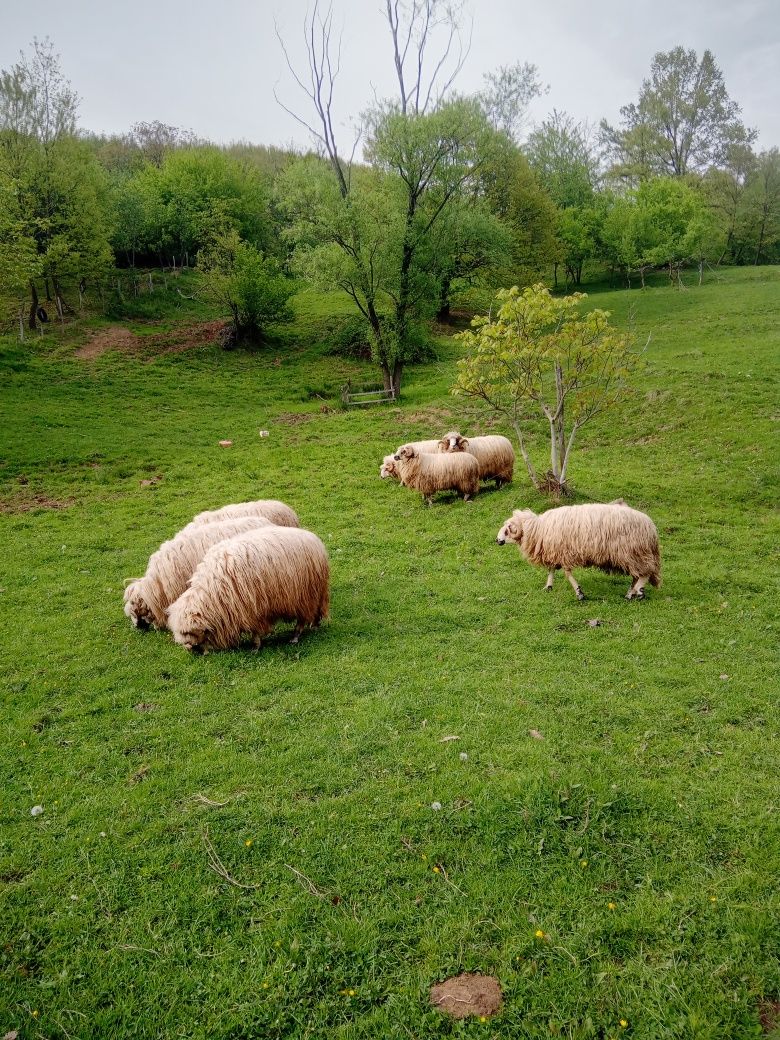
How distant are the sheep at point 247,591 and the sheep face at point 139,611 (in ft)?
3.32

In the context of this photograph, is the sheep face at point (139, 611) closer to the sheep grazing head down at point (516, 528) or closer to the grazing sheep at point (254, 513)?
the grazing sheep at point (254, 513)

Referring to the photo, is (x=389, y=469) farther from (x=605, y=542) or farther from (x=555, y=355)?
(x=605, y=542)

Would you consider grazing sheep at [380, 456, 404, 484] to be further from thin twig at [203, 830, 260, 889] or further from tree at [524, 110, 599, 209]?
tree at [524, 110, 599, 209]

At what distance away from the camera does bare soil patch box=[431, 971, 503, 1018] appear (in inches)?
154

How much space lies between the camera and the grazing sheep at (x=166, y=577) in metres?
9.85

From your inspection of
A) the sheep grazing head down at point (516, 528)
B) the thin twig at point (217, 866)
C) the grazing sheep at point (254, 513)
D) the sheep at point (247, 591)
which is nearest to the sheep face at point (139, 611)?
→ the sheep at point (247, 591)

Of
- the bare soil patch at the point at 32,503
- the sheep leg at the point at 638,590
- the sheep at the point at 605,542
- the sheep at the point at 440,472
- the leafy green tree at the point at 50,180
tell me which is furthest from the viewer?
the leafy green tree at the point at 50,180

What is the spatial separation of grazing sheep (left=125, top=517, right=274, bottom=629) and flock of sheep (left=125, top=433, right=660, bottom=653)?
16 millimetres

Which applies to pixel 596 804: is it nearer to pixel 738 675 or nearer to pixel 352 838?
pixel 352 838

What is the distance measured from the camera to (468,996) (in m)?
4.01

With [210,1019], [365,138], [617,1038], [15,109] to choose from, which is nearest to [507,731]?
[617,1038]

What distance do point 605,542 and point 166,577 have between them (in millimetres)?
7378

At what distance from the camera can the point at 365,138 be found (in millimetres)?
30094

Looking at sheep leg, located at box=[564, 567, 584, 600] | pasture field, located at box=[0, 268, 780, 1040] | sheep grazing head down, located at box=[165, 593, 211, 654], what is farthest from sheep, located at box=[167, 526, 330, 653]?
sheep leg, located at box=[564, 567, 584, 600]
